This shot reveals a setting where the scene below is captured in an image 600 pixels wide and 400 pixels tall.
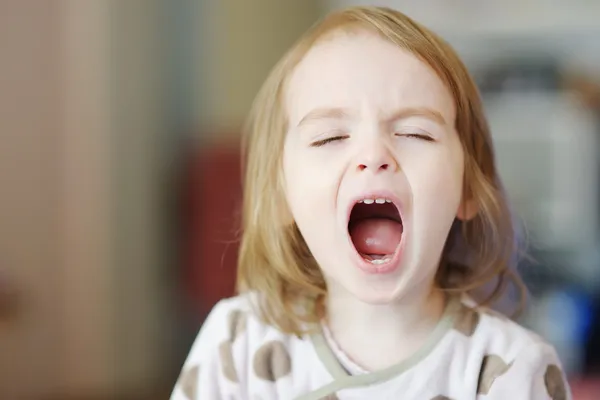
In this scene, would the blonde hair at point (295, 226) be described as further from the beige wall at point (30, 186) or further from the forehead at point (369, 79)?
the beige wall at point (30, 186)

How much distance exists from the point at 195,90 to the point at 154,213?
192mm

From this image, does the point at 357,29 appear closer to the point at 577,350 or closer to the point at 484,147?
the point at 484,147

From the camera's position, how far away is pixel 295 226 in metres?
0.52

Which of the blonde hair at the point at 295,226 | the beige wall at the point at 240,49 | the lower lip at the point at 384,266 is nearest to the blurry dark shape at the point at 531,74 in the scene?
the beige wall at the point at 240,49

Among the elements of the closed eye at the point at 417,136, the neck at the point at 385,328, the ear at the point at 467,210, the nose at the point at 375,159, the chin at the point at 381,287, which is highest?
the closed eye at the point at 417,136

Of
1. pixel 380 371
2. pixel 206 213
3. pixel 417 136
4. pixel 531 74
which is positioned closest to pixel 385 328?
pixel 380 371

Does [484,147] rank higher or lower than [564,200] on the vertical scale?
higher

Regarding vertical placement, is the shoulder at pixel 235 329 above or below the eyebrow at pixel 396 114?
below

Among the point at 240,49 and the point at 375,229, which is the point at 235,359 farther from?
the point at 240,49

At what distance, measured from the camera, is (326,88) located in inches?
18.1

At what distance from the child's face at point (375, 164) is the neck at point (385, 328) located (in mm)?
35

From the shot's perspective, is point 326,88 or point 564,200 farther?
point 564,200

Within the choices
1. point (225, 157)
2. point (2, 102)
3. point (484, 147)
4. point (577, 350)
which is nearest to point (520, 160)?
point (577, 350)

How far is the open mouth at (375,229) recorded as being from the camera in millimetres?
459
